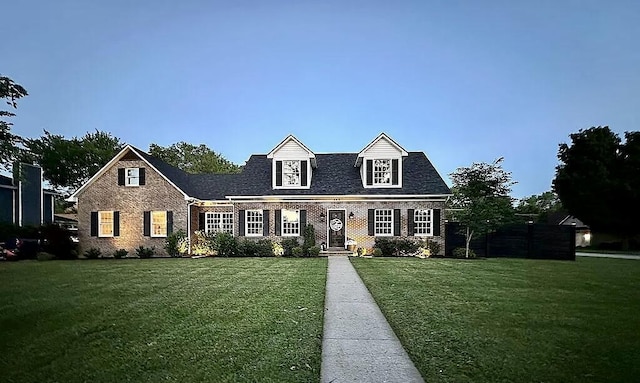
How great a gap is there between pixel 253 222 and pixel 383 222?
708 centimetres

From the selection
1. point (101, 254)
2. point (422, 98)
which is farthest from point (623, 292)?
point (101, 254)

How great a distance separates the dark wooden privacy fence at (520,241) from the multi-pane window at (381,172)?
423 centimetres

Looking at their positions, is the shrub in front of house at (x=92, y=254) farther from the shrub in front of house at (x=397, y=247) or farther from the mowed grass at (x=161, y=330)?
the shrub in front of house at (x=397, y=247)

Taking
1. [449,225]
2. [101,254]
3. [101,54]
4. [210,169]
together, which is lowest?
[101,254]

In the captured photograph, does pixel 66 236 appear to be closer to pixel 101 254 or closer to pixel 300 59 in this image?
pixel 101 254

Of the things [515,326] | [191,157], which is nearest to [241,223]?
[515,326]

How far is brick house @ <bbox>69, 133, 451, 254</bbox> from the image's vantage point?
21.5 metres

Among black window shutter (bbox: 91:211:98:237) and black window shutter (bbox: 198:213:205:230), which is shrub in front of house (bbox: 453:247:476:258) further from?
black window shutter (bbox: 91:211:98:237)

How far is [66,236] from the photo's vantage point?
71.2 ft

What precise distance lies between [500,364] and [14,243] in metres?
24.9

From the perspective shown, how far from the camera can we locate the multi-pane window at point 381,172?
2212 centimetres

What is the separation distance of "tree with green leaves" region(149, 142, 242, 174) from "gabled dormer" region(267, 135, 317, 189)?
26.2 meters

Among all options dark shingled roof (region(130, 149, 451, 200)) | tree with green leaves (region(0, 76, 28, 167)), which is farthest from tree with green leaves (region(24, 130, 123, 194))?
tree with green leaves (region(0, 76, 28, 167))

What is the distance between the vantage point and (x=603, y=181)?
33156mm
